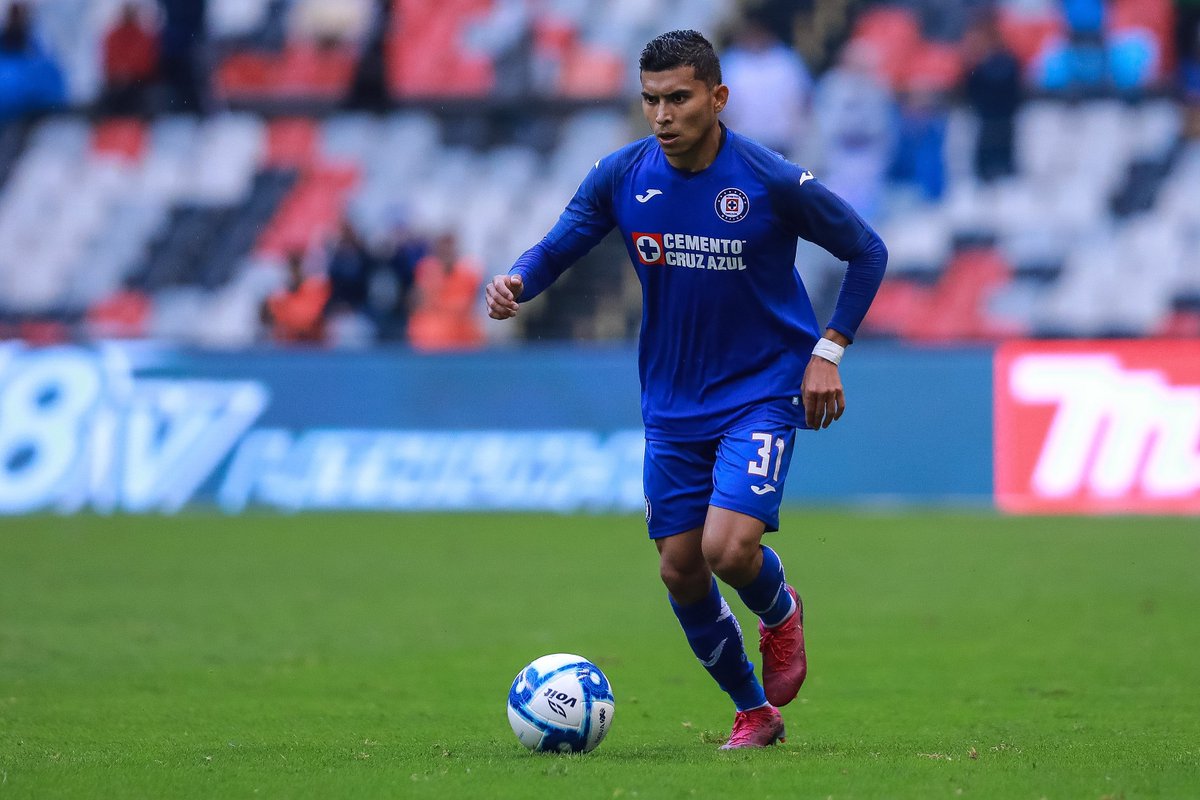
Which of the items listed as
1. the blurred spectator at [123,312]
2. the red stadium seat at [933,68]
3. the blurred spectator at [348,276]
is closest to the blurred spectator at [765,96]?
the red stadium seat at [933,68]

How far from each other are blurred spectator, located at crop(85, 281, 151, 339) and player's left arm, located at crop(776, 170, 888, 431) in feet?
51.5

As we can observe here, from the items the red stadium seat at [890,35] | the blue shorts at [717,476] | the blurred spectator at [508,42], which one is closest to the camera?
the blue shorts at [717,476]

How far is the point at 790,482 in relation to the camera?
1653cm

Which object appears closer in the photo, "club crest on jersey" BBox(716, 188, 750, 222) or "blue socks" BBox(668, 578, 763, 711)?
A: "club crest on jersey" BBox(716, 188, 750, 222)

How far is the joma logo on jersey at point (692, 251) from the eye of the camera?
6.08 meters

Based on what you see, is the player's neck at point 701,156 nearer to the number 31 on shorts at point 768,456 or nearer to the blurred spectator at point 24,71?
the number 31 on shorts at point 768,456

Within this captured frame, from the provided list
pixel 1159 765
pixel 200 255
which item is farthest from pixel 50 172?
pixel 1159 765

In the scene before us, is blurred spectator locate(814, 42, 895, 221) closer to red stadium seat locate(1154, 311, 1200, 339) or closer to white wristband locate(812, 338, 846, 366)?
red stadium seat locate(1154, 311, 1200, 339)

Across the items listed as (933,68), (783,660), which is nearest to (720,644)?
(783,660)

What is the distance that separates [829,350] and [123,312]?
16.5m

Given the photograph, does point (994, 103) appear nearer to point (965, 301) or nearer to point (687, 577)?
point (965, 301)

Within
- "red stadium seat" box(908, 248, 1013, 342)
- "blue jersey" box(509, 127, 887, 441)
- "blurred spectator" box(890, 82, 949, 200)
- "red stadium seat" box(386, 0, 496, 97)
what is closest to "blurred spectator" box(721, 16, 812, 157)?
"blurred spectator" box(890, 82, 949, 200)

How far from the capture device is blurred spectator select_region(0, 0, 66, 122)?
22688 mm

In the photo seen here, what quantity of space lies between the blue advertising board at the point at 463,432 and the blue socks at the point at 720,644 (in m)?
9.94
